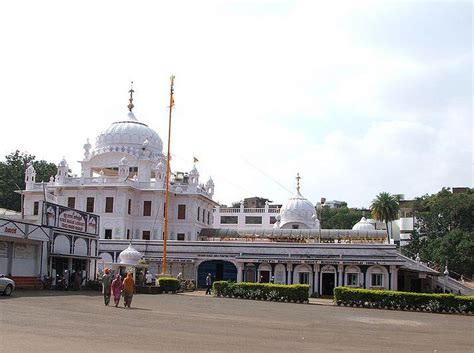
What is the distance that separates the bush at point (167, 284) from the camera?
43000mm

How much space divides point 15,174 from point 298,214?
40160mm

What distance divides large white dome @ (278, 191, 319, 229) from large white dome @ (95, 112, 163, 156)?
595 inches

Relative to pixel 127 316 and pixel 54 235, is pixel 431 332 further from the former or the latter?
pixel 54 235

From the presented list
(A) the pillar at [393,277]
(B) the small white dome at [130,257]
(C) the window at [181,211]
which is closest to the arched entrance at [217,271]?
(B) the small white dome at [130,257]

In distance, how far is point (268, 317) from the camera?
2506 centimetres

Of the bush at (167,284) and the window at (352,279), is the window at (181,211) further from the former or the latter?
the bush at (167,284)

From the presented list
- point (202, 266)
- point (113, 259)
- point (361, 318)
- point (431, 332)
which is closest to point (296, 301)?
point (361, 318)

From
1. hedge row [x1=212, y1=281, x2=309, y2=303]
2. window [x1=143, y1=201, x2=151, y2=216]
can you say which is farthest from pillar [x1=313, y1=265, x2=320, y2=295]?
window [x1=143, y1=201, x2=151, y2=216]

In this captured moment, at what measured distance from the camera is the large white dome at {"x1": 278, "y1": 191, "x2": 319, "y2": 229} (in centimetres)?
7106

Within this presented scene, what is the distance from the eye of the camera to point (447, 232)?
8119 centimetres

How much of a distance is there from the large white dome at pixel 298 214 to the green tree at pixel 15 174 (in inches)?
1371

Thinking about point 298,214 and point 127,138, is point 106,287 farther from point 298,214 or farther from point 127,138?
point 298,214

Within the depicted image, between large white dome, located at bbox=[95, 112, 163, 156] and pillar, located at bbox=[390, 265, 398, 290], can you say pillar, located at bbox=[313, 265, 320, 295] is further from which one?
large white dome, located at bbox=[95, 112, 163, 156]

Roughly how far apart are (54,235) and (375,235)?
32.0 meters
